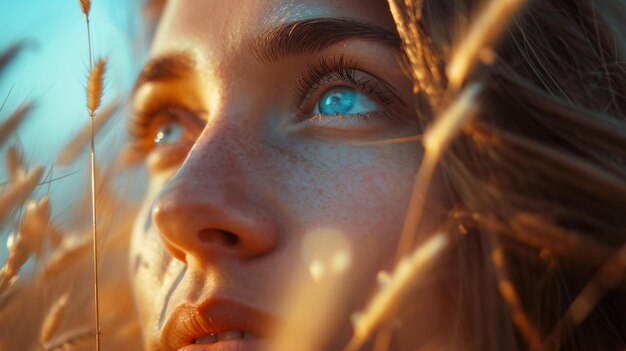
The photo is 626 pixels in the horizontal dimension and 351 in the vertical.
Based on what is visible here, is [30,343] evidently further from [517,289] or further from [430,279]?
[517,289]

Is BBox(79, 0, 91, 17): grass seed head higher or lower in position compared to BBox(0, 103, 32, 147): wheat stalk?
higher

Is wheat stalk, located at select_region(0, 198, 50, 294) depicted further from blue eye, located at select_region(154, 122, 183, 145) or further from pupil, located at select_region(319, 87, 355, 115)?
blue eye, located at select_region(154, 122, 183, 145)

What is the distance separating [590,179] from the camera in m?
0.89

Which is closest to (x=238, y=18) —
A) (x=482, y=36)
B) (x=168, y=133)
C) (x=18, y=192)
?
(x=18, y=192)

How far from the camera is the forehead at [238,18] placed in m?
1.37

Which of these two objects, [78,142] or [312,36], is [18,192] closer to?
[78,142]

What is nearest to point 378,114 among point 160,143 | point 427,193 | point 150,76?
point 427,193

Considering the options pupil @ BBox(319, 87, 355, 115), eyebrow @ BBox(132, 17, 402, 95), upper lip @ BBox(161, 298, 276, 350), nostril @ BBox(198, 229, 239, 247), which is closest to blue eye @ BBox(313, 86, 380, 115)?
pupil @ BBox(319, 87, 355, 115)

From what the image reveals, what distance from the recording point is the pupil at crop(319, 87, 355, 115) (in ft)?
4.89

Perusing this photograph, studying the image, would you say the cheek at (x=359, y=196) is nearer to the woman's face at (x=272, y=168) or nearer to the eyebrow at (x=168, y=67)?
the woman's face at (x=272, y=168)

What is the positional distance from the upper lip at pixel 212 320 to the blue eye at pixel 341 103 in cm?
51

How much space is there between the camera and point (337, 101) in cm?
150

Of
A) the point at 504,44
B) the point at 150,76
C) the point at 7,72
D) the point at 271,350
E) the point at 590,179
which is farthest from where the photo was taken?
the point at 150,76

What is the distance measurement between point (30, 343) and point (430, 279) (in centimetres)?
94
